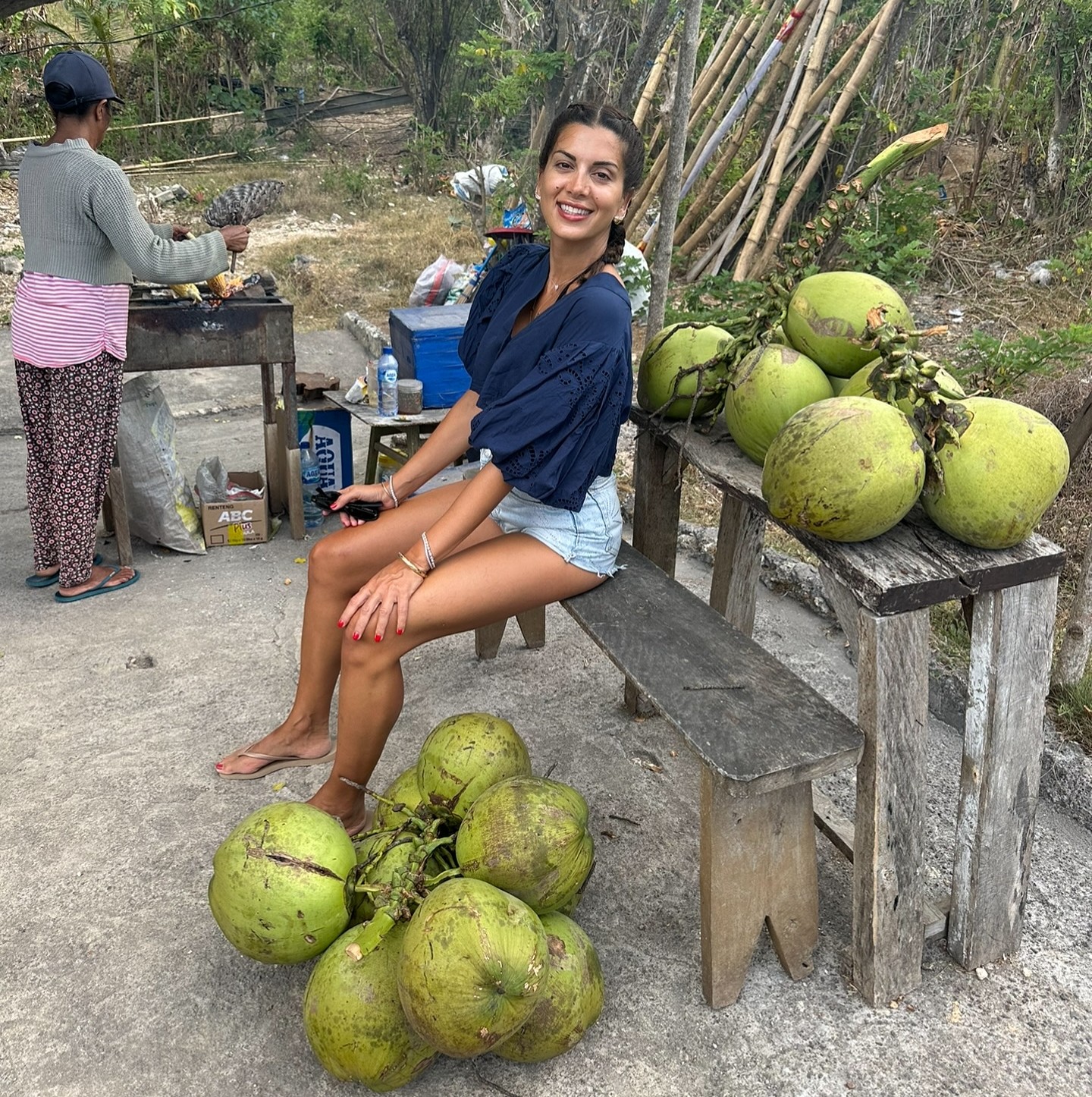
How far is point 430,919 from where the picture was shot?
5.93ft


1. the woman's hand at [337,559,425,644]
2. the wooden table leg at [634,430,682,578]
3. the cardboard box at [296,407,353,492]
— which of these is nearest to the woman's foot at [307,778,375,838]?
the woman's hand at [337,559,425,644]

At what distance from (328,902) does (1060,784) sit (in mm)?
2036

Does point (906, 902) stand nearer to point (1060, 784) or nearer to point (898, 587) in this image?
point (898, 587)

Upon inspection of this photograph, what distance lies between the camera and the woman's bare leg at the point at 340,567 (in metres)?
2.67

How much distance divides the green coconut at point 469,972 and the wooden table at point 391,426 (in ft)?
9.22

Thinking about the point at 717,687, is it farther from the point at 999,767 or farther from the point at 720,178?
the point at 720,178

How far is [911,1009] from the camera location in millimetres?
2156

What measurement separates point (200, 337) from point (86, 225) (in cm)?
64

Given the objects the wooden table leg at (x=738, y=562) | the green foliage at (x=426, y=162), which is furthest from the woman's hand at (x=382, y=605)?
the green foliage at (x=426, y=162)

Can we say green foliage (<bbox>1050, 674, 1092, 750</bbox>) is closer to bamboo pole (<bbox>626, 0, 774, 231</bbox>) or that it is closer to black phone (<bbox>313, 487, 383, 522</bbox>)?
black phone (<bbox>313, 487, 383, 522</bbox>)

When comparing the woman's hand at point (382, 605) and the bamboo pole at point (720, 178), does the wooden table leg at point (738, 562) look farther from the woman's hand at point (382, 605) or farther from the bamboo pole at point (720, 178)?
the bamboo pole at point (720, 178)

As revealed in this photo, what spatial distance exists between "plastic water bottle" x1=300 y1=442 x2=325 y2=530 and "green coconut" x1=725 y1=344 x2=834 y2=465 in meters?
2.79

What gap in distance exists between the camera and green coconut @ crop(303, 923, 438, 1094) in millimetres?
1834

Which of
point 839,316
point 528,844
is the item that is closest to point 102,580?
point 528,844
